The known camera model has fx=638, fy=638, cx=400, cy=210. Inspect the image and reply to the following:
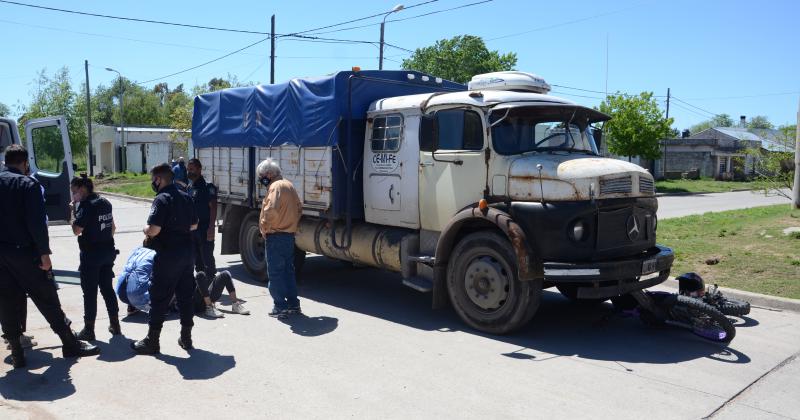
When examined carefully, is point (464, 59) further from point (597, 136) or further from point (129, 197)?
point (597, 136)

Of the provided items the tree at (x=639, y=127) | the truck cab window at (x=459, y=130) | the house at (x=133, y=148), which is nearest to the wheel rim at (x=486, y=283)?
the truck cab window at (x=459, y=130)

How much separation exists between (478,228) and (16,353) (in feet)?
14.8

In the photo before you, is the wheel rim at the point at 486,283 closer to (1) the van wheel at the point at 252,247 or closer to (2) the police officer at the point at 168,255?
(2) the police officer at the point at 168,255

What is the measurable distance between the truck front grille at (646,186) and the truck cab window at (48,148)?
869cm

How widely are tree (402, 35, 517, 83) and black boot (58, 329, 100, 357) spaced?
3306cm

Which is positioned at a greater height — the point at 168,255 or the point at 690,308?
the point at 168,255

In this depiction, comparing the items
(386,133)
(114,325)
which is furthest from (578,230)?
(114,325)

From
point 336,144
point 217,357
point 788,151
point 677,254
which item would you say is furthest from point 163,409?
point 788,151

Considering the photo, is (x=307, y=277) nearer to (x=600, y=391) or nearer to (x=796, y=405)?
(x=600, y=391)

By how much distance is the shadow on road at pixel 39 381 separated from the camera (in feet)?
16.0

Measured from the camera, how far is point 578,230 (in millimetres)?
6305

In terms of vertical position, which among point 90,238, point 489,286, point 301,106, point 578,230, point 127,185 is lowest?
point 127,185

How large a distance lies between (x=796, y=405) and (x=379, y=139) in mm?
5230

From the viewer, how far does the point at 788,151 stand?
51.9ft
